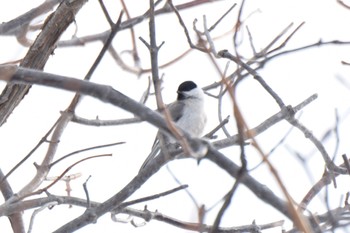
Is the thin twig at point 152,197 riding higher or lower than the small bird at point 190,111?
lower

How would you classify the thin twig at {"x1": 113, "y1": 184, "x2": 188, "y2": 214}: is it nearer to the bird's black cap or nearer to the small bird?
the small bird

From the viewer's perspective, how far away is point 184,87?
7516mm

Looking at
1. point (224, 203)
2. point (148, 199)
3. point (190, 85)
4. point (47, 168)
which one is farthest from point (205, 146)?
point (190, 85)

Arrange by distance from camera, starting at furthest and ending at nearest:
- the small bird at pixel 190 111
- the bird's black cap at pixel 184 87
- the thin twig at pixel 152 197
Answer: the bird's black cap at pixel 184 87
the small bird at pixel 190 111
the thin twig at pixel 152 197

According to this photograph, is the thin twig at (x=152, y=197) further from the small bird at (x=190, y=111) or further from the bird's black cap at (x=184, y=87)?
the bird's black cap at (x=184, y=87)

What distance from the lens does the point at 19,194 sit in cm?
324

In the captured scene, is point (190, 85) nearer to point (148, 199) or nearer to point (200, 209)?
point (148, 199)

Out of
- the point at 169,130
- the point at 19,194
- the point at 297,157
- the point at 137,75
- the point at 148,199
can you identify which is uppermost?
the point at 137,75

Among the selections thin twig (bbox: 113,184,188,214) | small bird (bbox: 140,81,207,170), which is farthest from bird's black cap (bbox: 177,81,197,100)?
A: thin twig (bbox: 113,184,188,214)

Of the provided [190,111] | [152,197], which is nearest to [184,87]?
[190,111]

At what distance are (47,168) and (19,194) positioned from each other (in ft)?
0.50

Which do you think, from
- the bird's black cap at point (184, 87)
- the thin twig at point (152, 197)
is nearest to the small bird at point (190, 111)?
the bird's black cap at point (184, 87)

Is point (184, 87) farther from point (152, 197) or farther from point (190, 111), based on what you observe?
point (152, 197)

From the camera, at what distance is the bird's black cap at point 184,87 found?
741cm
